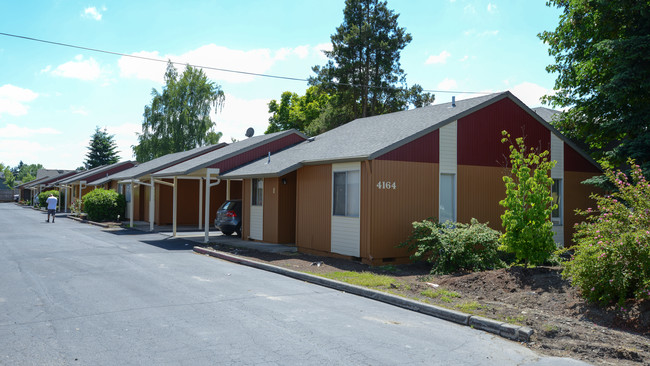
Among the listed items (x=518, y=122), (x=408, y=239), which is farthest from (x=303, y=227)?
(x=518, y=122)

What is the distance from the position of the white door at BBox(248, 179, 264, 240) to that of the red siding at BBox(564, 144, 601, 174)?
11.3 m

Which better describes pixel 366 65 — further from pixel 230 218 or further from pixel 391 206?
pixel 391 206

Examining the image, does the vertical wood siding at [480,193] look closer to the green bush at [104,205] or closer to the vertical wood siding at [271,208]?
the vertical wood siding at [271,208]

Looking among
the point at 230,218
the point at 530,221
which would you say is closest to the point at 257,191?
the point at 230,218

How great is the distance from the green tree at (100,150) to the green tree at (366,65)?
54738 millimetres

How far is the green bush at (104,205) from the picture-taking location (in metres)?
29.9

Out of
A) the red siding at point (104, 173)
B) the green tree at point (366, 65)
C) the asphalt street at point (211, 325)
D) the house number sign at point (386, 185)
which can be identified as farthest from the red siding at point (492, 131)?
the red siding at point (104, 173)

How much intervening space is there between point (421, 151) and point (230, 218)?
981 cm

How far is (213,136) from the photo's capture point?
170 ft

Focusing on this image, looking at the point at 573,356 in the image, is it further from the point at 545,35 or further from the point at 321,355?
the point at 545,35

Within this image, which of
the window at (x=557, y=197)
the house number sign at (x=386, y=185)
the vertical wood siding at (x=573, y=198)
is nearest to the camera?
the house number sign at (x=386, y=185)

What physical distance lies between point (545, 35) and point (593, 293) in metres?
15.5

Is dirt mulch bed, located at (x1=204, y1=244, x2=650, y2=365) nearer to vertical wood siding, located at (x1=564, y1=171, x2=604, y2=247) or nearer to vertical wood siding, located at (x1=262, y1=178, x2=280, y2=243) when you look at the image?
vertical wood siding, located at (x1=262, y1=178, x2=280, y2=243)

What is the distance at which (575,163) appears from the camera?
1703 centimetres
